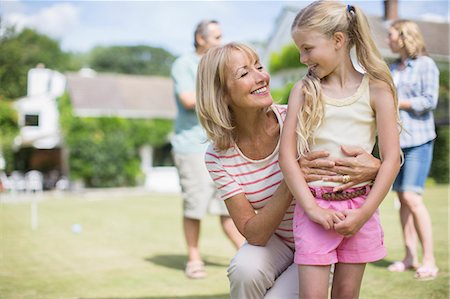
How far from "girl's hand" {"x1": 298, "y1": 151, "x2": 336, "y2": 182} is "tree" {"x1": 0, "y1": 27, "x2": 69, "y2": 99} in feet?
116

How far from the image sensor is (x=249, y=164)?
2.70 m

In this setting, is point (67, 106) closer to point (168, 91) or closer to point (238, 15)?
point (168, 91)

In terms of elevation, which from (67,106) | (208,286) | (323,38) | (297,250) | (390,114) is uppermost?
(323,38)

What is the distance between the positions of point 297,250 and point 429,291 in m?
1.61

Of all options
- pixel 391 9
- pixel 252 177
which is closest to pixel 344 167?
pixel 252 177

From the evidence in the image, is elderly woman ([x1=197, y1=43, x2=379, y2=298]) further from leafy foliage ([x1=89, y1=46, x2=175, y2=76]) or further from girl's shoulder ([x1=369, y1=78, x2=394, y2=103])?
leafy foliage ([x1=89, y1=46, x2=175, y2=76])

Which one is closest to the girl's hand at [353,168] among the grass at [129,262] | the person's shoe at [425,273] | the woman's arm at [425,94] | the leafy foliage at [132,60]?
the grass at [129,262]

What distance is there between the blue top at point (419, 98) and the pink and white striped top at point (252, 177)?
1964 mm

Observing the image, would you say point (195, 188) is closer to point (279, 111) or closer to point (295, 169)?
point (279, 111)

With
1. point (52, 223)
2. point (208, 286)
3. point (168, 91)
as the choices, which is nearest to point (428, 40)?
point (168, 91)

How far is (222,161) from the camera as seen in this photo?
2.75m

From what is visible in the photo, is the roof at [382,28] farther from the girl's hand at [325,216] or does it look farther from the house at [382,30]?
the girl's hand at [325,216]

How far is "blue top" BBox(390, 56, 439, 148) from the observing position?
14.3ft

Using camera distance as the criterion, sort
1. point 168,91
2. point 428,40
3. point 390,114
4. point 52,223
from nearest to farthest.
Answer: point 390,114, point 52,223, point 428,40, point 168,91
